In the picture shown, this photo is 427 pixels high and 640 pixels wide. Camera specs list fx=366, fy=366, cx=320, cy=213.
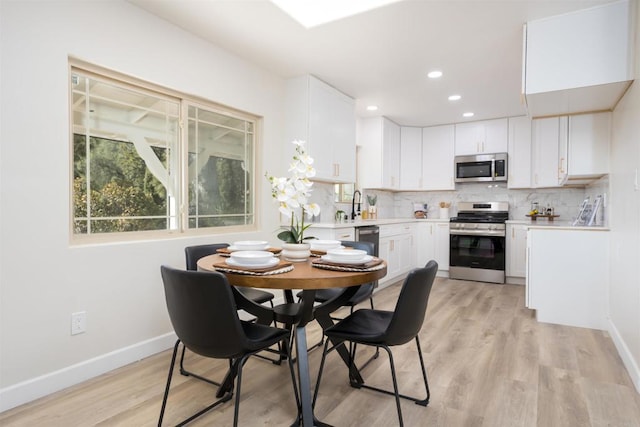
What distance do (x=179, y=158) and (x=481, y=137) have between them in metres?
4.61

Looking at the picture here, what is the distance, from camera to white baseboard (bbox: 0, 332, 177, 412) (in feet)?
6.47

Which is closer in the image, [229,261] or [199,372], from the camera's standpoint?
[229,261]

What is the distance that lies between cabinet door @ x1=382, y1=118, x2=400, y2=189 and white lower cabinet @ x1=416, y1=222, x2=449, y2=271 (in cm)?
86

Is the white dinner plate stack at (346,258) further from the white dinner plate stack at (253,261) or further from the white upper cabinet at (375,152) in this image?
the white upper cabinet at (375,152)

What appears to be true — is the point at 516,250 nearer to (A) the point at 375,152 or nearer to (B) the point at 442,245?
(B) the point at 442,245

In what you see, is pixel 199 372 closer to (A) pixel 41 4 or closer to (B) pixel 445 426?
(B) pixel 445 426

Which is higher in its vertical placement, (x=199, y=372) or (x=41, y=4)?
(x=41, y=4)

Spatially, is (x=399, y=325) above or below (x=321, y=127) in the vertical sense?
below

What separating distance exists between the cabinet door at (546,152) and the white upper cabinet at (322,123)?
2.83 m

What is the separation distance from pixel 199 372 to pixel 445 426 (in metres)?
1.51

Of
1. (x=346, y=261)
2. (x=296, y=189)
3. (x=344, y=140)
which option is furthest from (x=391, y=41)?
(x=346, y=261)

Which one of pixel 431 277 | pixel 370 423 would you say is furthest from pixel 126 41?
pixel 370 423

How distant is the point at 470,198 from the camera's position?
607 cm

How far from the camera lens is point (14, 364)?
6.51 ft
